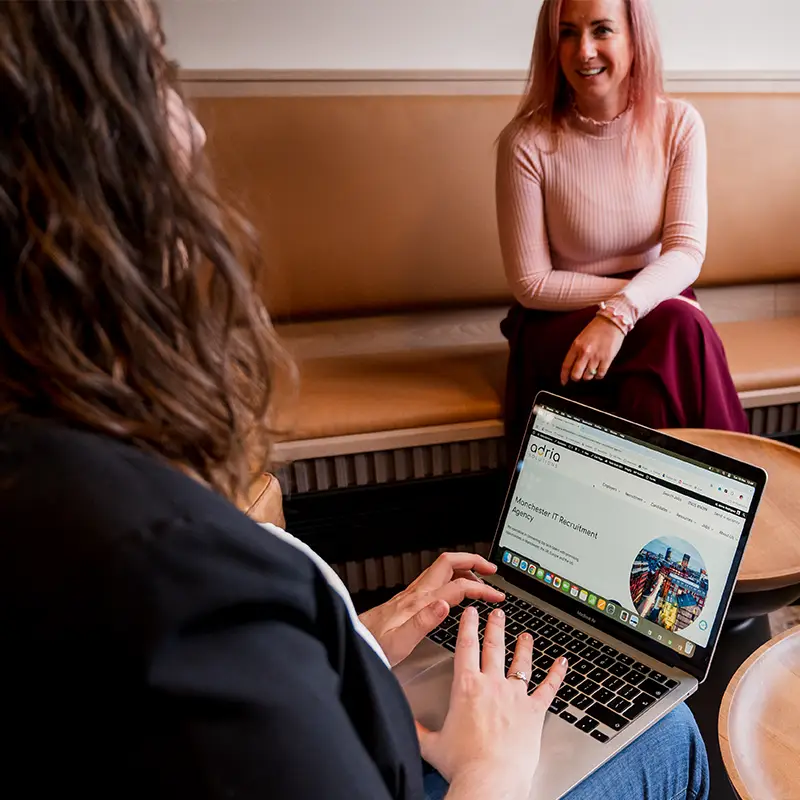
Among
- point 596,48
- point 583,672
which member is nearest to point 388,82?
point 596,48

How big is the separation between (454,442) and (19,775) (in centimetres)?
145

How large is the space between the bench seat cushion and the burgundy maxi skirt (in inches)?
6.8

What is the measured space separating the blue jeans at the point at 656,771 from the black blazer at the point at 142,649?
394 millimetres

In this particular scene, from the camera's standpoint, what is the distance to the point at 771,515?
121cm

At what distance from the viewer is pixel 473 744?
0.65 metres

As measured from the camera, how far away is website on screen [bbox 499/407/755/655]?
87 cm

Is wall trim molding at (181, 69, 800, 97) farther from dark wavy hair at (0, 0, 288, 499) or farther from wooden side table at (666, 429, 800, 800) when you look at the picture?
dark wavy hair at (0, 0, 288, 499)

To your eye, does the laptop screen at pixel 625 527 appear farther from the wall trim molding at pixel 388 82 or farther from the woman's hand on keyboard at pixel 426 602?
the wall trim molding at pixel 388 82

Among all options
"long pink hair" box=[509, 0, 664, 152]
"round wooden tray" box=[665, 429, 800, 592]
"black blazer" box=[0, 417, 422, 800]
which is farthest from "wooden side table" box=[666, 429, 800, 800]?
"black blazer" box=[0, 417, 422, 800]

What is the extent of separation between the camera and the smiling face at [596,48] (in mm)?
1641

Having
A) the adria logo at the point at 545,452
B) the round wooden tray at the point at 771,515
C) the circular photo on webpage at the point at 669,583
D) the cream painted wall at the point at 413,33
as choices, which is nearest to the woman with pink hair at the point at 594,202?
the round wooden tray at the point at 771,515

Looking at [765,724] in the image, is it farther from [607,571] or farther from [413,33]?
[413,33]

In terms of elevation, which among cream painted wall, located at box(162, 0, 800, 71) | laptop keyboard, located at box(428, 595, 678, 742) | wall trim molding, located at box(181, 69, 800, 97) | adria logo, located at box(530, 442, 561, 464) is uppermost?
cream painted wall, located at box(162, 0, 800, 71)

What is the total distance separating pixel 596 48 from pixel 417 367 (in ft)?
2.67
